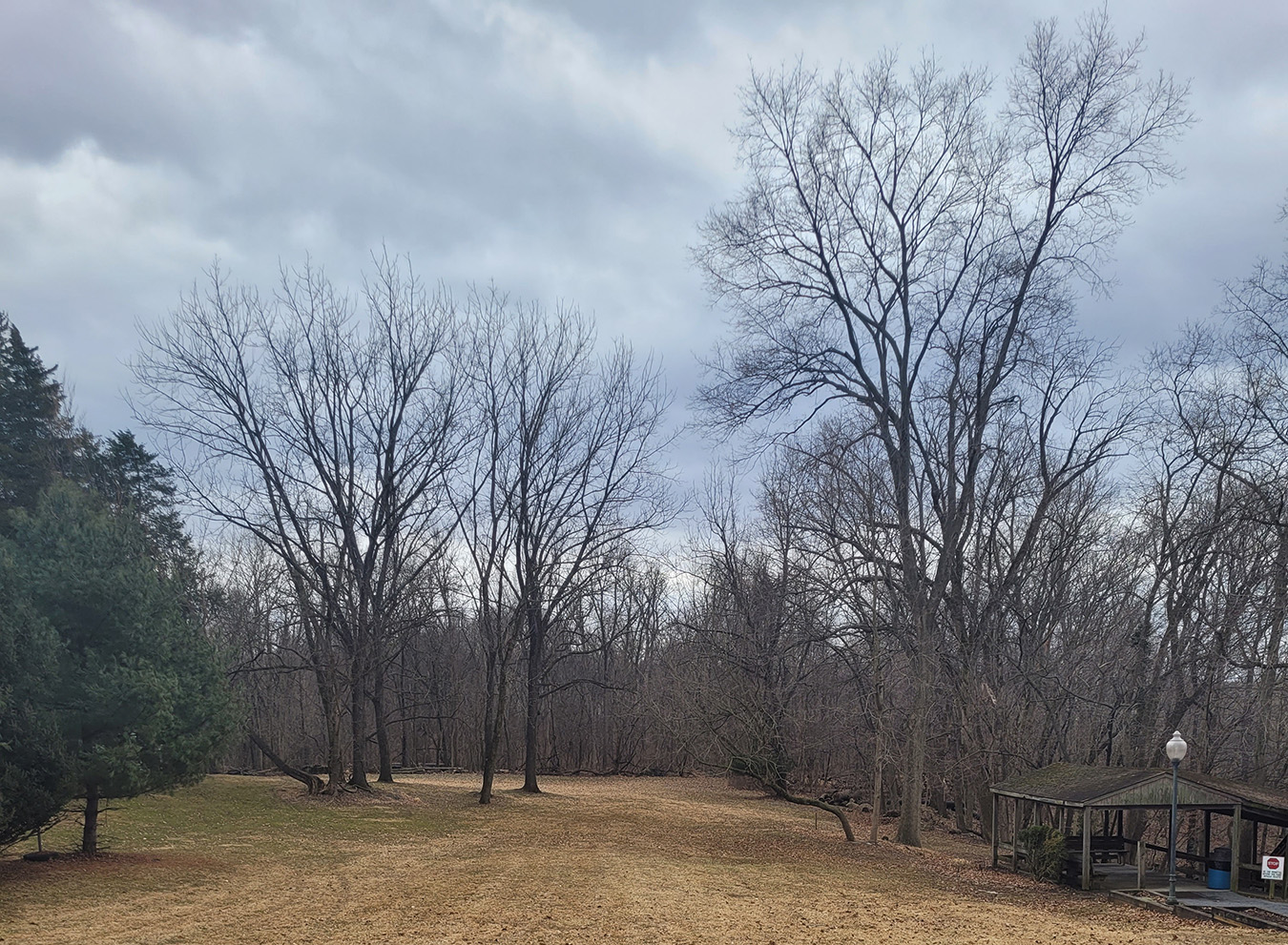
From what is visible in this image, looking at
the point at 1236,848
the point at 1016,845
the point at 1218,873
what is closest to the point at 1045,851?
the point at 1016,845

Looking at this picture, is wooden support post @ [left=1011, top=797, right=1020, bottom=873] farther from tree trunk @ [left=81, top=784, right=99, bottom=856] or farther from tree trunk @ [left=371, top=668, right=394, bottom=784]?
tree trunk @ [left=371, top=668, right=394, bottom=784]

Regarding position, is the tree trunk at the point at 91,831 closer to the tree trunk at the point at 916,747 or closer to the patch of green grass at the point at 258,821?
the patch of green grass at the point at 258,821

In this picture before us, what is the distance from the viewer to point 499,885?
45.0ft

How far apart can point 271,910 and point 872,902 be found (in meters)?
8.17

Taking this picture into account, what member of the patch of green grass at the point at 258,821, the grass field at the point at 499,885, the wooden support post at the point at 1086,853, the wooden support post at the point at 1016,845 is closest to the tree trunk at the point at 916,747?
the grass field at the point at 499,885

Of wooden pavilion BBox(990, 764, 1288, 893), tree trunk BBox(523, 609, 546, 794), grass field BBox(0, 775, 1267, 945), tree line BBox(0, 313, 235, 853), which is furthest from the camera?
tree trunk BBox(523, 609, 546, 794)

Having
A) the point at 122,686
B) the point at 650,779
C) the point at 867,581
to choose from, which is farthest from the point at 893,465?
the point at 650,779

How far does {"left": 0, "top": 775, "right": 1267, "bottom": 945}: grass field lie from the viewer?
10852 mm

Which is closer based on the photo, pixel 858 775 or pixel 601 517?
pixel 601 517

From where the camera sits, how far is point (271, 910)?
1150 centimetres

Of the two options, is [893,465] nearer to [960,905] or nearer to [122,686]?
[960,905]

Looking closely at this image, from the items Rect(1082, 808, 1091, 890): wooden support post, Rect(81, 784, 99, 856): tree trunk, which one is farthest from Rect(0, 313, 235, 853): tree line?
Rect(1082, 808, 1091, 890): wooden support post

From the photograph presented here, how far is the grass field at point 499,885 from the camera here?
427 inches

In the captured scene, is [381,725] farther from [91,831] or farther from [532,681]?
[91,831]
